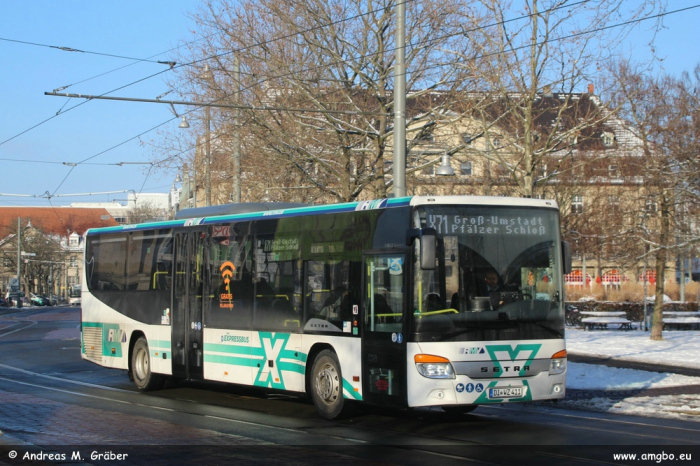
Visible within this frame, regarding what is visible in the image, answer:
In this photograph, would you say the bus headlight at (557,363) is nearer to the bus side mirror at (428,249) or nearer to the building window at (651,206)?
the bus side mirror at (428,249)

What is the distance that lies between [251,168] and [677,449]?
2044cm

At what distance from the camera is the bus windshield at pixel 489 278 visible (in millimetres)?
10727

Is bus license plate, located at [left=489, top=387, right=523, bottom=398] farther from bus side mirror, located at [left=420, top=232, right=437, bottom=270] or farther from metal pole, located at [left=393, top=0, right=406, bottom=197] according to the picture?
metal pole, located at [left=393, top=0, right=406, bottom=197]

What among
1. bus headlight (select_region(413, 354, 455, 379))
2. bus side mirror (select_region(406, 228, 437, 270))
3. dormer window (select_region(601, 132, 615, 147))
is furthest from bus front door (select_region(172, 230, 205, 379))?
dormer window (select_region(601, 132, 615, 147))

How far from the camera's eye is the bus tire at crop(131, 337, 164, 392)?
16.7 m

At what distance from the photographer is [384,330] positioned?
36.9 feet

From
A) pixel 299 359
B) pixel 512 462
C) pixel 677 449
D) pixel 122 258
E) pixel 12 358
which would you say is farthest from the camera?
pixel 12 358

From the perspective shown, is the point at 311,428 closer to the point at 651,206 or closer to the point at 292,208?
the point at 292,208

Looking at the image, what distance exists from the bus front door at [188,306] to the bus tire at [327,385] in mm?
3356

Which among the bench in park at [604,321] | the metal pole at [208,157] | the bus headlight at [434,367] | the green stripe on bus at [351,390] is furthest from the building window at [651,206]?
the bus headlight at [434,367]

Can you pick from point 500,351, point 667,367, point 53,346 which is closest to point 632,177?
point 667,367

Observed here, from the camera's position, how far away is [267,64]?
76.3ft

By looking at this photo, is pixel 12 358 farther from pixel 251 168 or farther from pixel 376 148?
pixel 376 148

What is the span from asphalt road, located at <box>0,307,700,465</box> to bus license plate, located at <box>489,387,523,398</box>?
0.45m
